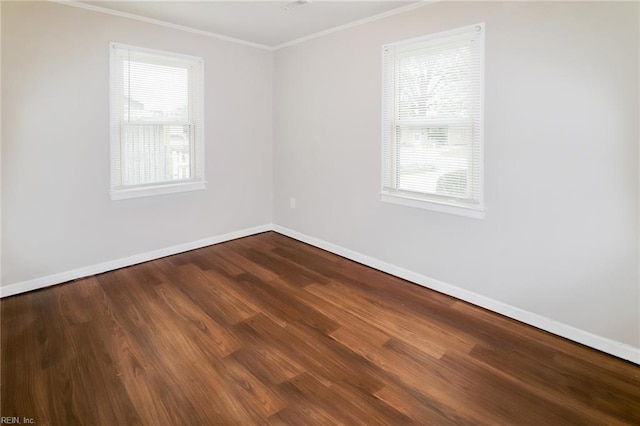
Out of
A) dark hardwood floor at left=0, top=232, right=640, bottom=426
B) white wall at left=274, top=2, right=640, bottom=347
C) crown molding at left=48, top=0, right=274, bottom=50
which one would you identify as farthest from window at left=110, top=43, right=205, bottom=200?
white wall at left=274, top=2, right=640, bottom=347

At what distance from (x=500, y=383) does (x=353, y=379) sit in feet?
2.75

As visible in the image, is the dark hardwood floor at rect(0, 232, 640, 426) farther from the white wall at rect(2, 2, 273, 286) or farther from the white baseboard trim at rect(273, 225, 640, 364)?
the white wall at rect(2, 2, 273, 286)

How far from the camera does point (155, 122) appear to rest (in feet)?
12.3

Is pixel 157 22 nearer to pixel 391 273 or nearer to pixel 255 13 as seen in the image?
pixel 255 13

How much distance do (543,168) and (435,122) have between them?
919 millimetres

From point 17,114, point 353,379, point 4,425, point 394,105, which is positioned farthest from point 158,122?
point 353,379

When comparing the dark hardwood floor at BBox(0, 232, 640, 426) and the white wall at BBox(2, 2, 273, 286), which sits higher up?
the white wall at BBox(2, 2, 273, 286)

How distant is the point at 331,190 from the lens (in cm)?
408

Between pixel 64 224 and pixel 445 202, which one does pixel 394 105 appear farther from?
pixel 64 224

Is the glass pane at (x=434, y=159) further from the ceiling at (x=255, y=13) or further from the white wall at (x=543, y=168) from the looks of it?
the ceiling at (x=255, y=13)

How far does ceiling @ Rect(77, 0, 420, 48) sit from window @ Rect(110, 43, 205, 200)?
38 cm

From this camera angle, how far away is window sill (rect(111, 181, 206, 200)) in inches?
139

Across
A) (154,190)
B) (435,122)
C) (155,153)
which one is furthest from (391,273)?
(155,153)

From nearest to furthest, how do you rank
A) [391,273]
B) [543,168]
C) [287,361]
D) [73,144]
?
1. [287,361]
2. [543,168]
3. [73,144]
4. [391,273]
